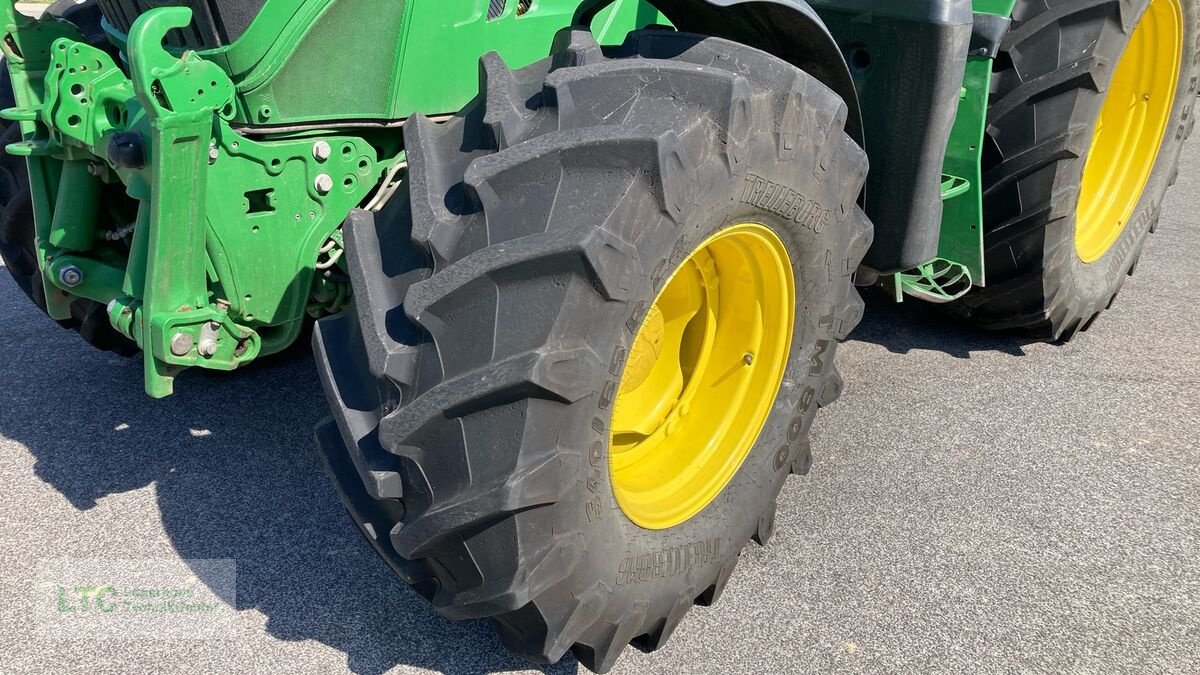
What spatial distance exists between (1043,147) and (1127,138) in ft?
3.53

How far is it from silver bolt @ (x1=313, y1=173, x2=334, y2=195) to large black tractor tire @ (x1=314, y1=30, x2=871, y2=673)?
0.33 m

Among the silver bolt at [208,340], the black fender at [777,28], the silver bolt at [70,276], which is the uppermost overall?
the black fender at [777,28]

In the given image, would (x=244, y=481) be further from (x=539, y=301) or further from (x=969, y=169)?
(x=969, y=169)

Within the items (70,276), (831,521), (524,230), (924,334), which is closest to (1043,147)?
(924,334)

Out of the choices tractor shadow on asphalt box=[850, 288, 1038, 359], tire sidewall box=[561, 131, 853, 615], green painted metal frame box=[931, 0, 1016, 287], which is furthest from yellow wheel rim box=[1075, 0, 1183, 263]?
tire sidewall box=[561, 131, 853, 615]

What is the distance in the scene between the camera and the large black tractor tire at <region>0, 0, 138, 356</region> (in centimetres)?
281

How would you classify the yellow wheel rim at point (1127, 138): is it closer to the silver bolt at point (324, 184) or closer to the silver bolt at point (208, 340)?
the silver bolt at point (324, 184)

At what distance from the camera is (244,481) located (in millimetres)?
2748

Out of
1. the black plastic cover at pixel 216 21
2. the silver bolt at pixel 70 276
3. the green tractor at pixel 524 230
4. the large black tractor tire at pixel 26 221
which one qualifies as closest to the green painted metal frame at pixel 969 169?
the green tractor at pixel 524 230

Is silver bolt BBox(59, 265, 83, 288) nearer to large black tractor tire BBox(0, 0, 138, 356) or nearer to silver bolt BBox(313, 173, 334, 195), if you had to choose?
large black tractor tire BBox(0, 0, 138, 356)

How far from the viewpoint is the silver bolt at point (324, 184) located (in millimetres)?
2174

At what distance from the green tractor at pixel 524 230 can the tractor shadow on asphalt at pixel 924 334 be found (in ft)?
2.52

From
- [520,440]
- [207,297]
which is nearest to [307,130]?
[207,297]

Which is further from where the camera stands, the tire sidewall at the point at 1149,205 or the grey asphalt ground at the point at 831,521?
the tire sidewall at the point at 1149,205
